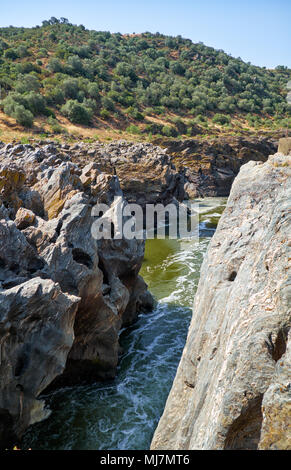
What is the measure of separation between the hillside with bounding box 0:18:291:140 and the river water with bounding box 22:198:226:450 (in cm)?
4013

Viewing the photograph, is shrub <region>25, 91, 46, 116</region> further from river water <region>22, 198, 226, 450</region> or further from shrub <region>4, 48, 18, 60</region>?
river water <region>22, 198, 226, 450</region>

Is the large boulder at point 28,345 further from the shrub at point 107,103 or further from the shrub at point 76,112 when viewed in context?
the shrub at point 107,103

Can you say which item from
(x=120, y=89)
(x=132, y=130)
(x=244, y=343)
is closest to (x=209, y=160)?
(x=132, y=130)

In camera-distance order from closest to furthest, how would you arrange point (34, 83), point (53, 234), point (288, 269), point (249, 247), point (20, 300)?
point (288, 269)
point (249, 247)
point (20, 300)
point (53, 234)
point (34, 83)

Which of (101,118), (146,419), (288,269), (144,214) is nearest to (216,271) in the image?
(288,269)

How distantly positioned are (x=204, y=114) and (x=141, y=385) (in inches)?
3144

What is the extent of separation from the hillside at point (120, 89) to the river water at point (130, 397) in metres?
40.1

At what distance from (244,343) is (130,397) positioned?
328 inches

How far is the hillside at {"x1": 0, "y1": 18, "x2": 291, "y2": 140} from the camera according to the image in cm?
5919

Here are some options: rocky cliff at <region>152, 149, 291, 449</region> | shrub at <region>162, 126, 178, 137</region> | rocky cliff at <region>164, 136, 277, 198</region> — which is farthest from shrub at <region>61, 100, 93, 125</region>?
rocky cliff at <region>152, 149, 291, 449</region>

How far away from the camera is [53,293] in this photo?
30.4ft

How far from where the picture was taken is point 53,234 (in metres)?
11.8

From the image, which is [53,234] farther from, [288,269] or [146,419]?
[288,269]

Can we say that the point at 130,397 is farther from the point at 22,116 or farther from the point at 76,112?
the point at 76,112
